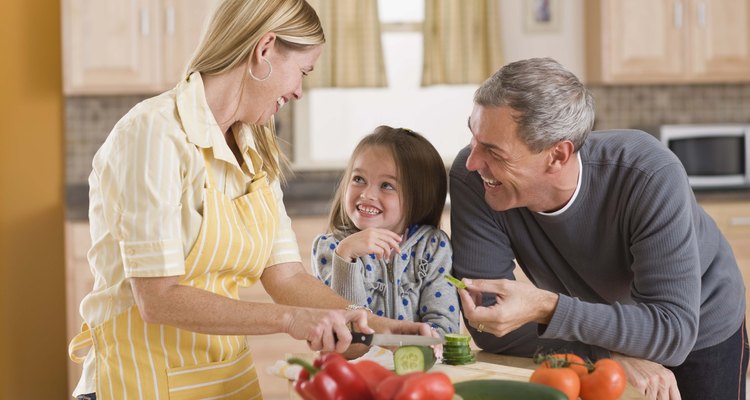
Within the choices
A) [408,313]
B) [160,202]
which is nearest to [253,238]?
[160,202]

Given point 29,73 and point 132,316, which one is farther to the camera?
point 29,73

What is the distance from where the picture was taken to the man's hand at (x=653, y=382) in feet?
5.74

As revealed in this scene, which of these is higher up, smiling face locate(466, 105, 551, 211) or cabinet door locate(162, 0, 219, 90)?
cabinet door locate(162, 0, 219, 90)

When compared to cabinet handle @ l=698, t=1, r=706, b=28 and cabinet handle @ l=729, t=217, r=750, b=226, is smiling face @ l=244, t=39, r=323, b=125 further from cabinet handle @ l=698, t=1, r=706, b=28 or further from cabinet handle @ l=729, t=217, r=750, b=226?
cabinet handle @ l=698, t=1, r=706, b=28

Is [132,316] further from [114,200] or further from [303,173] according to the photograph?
[303,173]

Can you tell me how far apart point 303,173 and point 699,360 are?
317 cm

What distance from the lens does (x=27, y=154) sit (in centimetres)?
445

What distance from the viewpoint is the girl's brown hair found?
7.23ft

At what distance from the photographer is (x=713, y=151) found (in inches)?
191

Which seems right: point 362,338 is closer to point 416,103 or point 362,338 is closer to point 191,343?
point 191,343

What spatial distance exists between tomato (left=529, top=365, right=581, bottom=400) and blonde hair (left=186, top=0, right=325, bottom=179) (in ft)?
2.36

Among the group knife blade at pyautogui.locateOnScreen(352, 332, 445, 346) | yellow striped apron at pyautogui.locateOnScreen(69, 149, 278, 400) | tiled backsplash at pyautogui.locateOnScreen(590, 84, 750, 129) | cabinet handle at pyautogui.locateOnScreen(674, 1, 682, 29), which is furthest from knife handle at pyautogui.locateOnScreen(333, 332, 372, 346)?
tiled backsplash at pyautogui.locateOnScreen(590, 84, 750, 129)

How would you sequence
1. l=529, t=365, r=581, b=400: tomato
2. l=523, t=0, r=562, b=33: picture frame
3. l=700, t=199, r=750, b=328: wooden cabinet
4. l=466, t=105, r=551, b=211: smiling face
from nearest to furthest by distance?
l=529, t=365, r=581, b=400: tomato
l=466, t=105, r=551, b=211: smiling face
l=700, t=199, r=750, b=328: wooden cabinet
l=523, t=0, r=562, b=33: picture frame

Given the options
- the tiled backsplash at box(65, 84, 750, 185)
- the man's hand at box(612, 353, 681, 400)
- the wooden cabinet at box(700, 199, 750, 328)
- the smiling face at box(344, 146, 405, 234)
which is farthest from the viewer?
the tiled backsplash at box(65, 84, 750, 185)
